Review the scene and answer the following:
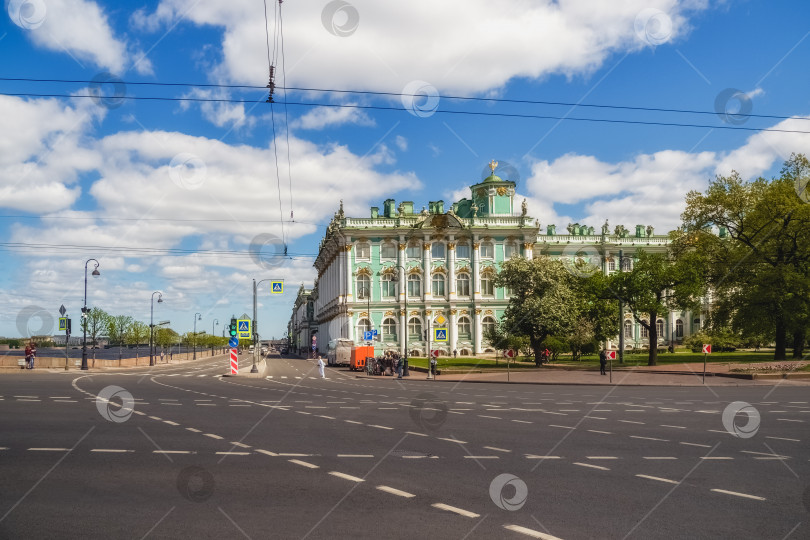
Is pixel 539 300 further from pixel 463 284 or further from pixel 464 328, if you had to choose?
pixel 463 284

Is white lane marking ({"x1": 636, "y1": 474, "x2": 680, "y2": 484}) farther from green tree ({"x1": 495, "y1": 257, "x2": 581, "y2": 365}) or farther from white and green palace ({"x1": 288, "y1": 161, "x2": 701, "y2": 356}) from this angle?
white and green palace ({"x1": 288, "y1": 161, "x2": 701, "y2": 356})

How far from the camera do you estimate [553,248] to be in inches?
3996

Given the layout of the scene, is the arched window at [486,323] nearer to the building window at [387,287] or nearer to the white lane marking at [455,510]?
the building window at [387,287]

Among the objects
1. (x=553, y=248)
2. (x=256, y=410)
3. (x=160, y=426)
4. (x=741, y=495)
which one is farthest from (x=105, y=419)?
(x=553, y=248)

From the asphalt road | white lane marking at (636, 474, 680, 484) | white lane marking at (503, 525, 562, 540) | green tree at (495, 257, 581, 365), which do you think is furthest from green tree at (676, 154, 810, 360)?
white lane marking at (503, 525, 562, 540)

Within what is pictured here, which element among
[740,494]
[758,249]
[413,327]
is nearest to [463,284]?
[413,327]

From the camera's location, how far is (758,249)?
5625 cm

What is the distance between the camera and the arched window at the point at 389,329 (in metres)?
87.5

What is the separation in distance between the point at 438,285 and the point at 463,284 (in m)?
3.30

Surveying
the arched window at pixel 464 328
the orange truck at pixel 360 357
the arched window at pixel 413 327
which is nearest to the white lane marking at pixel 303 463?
the orange truck at pixel 360 357

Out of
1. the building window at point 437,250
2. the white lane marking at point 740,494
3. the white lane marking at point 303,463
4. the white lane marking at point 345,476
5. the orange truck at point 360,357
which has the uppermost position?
the building window at point 437,250

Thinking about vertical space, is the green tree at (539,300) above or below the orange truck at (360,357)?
above

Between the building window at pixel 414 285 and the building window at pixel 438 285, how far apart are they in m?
1.83

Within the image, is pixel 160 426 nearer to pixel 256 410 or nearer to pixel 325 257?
pixel 256 410
